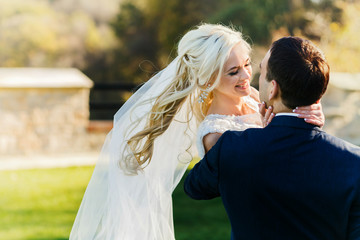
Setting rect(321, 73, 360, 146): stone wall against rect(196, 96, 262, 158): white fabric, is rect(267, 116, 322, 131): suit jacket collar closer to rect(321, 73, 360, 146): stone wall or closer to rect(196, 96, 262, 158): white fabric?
rect(196, 96, 262, 158): white fabric

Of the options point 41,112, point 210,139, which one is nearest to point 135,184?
point 210,139

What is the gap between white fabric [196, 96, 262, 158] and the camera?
2.17 m

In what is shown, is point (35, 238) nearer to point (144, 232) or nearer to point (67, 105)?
point (144, 232)

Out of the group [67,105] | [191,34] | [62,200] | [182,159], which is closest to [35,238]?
[62,200]

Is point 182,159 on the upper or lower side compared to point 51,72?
upper

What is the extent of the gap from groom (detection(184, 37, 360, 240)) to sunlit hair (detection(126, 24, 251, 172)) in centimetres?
49

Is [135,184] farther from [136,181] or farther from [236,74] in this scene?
[236,74]

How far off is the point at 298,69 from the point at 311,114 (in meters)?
0.17

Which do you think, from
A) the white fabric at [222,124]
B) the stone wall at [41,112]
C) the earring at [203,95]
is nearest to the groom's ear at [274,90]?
the white fabric at [222,124]

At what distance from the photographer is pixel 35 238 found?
488 cm

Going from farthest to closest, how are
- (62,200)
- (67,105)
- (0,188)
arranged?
1. (67,105)
2. (0,188)
3. (62,200)

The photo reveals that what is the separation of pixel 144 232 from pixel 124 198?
19 cm

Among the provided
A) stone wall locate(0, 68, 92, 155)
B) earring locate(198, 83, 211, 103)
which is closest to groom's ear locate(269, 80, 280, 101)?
earring locate(198, 83, 211, 103)

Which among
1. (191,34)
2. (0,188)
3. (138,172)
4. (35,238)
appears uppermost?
(191,34)
